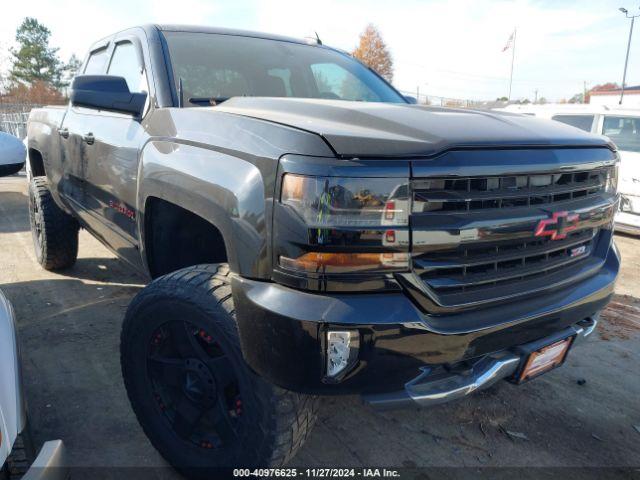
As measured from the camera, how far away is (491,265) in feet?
5.79

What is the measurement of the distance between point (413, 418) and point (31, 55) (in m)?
54.5

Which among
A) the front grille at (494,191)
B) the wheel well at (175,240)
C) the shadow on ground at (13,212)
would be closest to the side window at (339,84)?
the wheel well at (175,240)

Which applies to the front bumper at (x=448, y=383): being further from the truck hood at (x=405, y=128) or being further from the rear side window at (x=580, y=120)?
the rear side window at (x=580, y=120)

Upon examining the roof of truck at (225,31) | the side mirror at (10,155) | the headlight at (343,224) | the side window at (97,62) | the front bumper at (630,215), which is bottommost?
→ the front bumper at (630,215)

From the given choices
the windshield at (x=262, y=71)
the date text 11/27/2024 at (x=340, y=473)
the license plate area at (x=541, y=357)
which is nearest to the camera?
the license plate area at (x=541, y=357)

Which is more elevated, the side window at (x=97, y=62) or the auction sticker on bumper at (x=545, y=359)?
the side window at (x=97, y=62)

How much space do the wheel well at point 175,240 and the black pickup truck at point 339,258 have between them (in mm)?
11

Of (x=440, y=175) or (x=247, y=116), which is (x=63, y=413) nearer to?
(x=247, y=116)

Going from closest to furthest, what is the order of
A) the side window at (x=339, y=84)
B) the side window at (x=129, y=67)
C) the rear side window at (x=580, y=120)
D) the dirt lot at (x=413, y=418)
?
the dirt lot at (x=413, y=418) → the side window at (x=129, y=67) → the side window at (x=339, y=84) → the rear side window at (x=580, y=120)

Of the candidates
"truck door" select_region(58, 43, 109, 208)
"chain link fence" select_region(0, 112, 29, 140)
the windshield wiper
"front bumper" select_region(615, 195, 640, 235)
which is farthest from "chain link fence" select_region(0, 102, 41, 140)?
"front bumper" select_region(615, 195, 640, 235)

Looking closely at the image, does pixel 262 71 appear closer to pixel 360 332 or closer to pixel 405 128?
pixel 405 128

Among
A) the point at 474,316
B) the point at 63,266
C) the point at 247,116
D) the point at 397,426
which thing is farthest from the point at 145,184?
the point at 63,266

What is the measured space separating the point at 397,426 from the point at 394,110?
5.08 feet

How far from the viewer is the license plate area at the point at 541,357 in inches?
73.3
